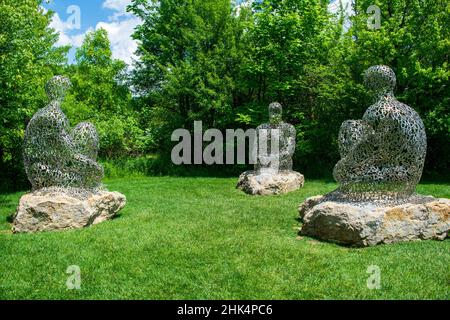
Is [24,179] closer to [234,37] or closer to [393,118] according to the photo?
[234,37]

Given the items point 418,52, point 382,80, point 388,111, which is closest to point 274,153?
point 418,52

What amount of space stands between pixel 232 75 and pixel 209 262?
48.2 ft

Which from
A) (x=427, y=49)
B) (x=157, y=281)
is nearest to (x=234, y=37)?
(x=427, y=49)

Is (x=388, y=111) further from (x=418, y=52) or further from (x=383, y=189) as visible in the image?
(x=418, y=52)

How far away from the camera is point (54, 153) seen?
30.6ft

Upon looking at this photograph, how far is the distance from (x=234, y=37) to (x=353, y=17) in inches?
203

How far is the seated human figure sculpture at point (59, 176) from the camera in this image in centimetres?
867

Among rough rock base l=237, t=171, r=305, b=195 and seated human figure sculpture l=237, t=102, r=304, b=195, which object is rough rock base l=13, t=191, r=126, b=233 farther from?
seated human figure sculpture l=237, t=102, r=304, b=195

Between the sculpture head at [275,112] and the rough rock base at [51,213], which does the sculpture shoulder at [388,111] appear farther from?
the sculpture head at [275,112]

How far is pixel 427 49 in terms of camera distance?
15.8 m

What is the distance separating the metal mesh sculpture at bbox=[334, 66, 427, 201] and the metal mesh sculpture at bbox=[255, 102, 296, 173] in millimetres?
6337

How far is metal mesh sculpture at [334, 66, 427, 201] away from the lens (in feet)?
24.9

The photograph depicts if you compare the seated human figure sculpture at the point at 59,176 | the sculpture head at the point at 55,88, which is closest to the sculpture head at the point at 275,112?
the seated human figure sculpture at the point at 59,176

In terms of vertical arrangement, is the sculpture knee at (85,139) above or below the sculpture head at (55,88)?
below
